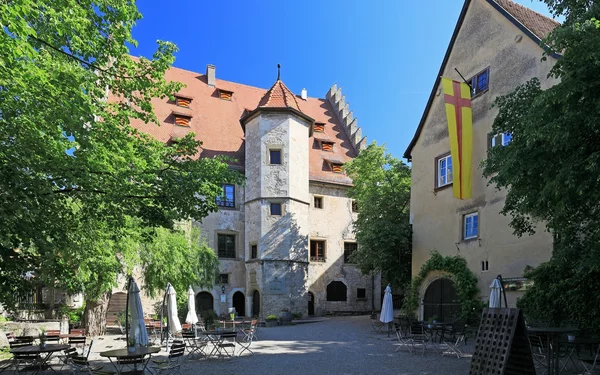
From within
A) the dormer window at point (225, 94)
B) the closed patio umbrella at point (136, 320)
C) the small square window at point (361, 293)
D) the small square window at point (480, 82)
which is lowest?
the small square window at point (361, 293)

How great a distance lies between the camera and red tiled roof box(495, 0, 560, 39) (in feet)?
55.3

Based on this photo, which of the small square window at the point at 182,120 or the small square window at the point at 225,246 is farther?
the small square window at the point at 182,120

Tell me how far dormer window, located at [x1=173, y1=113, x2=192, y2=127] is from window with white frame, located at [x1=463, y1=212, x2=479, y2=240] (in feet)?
60.7

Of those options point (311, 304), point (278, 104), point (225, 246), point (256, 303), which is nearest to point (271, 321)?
point (256, 303)

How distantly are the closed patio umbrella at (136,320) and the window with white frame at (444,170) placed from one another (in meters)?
13.1

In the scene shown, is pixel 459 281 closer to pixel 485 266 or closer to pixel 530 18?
pixel 485 266

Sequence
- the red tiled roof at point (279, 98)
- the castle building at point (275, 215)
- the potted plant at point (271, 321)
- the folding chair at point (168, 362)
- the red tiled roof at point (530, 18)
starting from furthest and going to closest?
A: the red tiled roof at point (279, 98), the castle building at point (275, 215), the potted plant at point (271, 321), the red tiled roof at point (530, 18), the folding chair at point (168, 362)

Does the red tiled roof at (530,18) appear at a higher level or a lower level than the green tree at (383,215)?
higher

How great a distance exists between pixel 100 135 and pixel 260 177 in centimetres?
1873

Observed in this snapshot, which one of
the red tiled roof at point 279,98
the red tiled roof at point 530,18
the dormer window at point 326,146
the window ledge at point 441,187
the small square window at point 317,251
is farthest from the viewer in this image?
the dormer window at point 326,146

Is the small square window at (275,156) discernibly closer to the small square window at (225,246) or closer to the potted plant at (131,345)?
the small square window at (225,246)

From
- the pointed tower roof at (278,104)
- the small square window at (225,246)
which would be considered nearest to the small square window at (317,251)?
the small square window at (225,246)

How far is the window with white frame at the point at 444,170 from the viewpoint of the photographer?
63.0 ft

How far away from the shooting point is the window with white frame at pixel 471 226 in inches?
696
